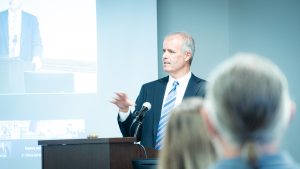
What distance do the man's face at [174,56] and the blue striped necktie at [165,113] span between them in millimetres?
122

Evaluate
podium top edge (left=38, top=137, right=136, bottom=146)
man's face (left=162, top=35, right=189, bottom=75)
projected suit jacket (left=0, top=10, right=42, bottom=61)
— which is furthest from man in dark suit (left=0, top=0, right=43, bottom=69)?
podium top edge (left=38, top=137, right=136, bottom=146)

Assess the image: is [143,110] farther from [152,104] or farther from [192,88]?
[192,88]

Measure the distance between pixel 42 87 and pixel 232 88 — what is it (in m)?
3.95

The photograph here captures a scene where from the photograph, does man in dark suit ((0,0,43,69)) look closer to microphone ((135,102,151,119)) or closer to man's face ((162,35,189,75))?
A: man's face ((162,35,189,75))

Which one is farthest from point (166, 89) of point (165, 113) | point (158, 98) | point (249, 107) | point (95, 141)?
point (249, 107)

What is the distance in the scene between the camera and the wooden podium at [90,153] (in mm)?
3045

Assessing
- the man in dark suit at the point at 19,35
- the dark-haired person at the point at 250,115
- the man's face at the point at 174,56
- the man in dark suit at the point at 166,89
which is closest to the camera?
the dark-haired person at the point at 250,115

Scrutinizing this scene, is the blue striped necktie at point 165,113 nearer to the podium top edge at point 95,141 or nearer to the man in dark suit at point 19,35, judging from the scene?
the podium top edge at point 95,141

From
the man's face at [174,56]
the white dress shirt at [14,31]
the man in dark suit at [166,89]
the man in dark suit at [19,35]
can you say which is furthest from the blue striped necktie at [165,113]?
the white dress shirt at [14,31]

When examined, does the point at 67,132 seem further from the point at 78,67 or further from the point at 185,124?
the point at 185,124

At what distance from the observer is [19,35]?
4.76 metres

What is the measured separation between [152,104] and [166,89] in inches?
5.9

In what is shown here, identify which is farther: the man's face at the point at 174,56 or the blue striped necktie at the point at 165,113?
the man's face at the point at 174,56

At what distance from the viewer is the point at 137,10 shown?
498 centimetres
